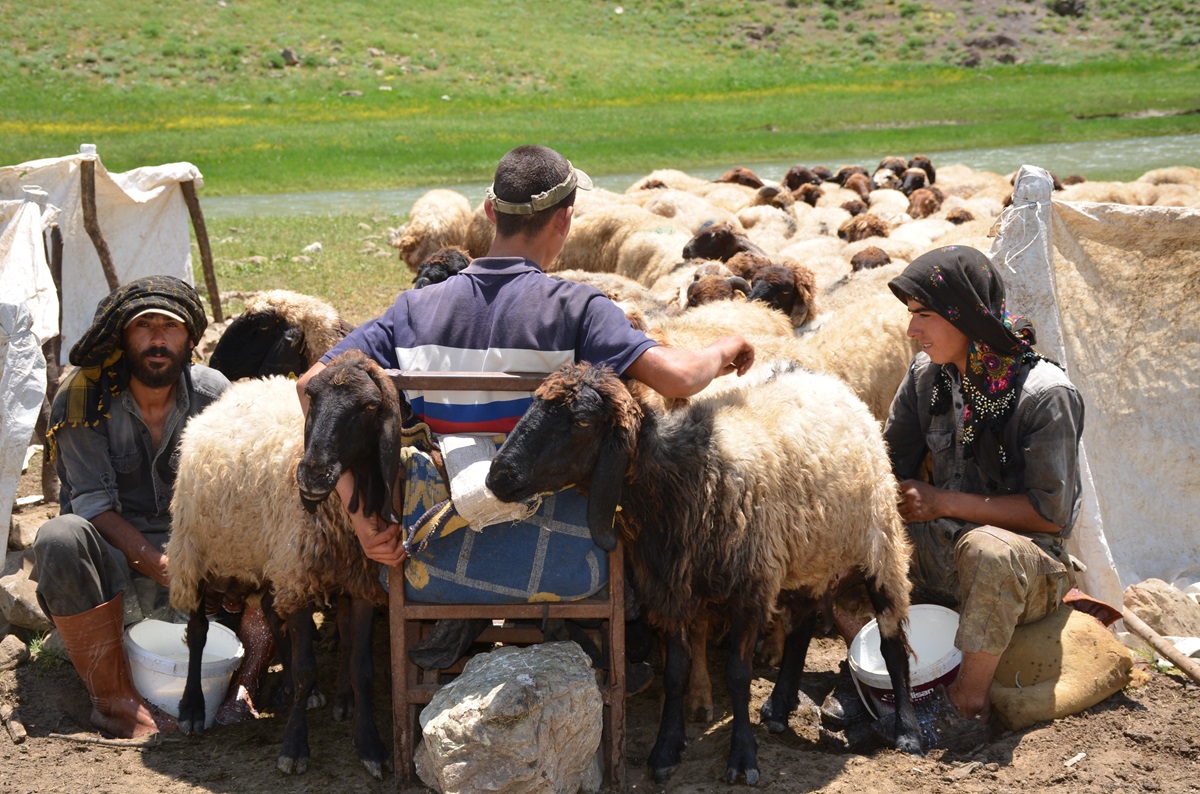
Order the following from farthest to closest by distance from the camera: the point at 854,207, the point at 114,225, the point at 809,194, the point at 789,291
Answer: the point at 809,194, the point at 854,207, the point at 114,225, the point at 789,291

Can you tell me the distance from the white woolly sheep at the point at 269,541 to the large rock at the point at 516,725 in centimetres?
65

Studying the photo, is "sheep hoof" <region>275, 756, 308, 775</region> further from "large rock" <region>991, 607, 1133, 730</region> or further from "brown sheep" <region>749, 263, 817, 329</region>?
"brown sheep" <region>749, 263, 817, 329</region>

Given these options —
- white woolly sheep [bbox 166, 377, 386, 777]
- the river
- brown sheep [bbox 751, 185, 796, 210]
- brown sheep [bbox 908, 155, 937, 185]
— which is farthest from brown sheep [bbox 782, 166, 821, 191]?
white woolly sheep [bbox 166, 377, 386, 777]

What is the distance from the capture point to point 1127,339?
19.1 ft

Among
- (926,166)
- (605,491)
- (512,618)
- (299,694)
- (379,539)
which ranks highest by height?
(605,491)

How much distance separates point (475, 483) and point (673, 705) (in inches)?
51.9

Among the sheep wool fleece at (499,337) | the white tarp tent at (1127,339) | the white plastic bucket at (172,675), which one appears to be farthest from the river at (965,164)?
the sheep wool fleece at (499,337)

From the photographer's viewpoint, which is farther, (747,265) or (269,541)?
(747,265)

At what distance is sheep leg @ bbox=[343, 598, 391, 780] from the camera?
14.2 feet

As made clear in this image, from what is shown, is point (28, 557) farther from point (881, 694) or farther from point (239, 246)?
point (239, 246)

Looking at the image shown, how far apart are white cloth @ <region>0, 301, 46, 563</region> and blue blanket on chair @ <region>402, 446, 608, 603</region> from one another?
242 cm

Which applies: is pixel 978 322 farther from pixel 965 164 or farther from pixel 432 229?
pixel 965 164

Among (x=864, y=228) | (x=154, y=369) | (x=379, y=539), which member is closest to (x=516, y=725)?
(x=379, y=539)

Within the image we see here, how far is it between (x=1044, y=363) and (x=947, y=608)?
1.18m
